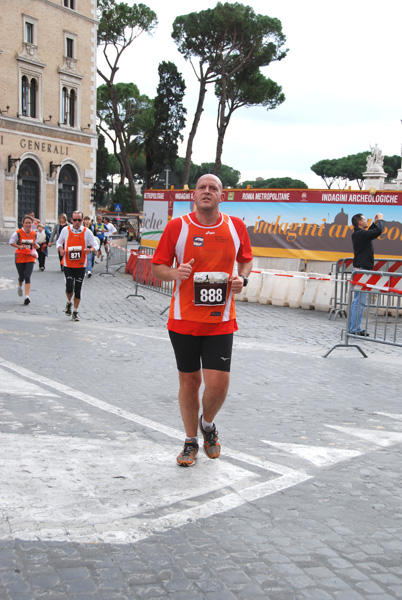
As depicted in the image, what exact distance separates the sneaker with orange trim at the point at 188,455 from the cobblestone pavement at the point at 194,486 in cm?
7

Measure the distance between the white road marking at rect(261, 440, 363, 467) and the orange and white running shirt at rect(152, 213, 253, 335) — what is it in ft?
3.59

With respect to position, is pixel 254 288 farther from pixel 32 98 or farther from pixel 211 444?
pixel 32 98

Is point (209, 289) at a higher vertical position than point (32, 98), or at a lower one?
lower

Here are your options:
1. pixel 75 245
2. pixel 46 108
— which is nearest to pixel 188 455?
pixel 75 245

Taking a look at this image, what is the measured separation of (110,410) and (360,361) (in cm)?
423

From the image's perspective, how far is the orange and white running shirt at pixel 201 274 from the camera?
14.0 feet

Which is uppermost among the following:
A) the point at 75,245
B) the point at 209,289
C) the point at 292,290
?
the point at 209,289

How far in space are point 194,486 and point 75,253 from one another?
7760 mm

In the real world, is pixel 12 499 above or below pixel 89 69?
below

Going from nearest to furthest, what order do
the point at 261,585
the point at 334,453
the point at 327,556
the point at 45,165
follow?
the point at 261,585 < the point at 327,556 < the point at 334,453 < the point at 45,165

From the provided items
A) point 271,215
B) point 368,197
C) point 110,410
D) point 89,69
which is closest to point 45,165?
point 89,69

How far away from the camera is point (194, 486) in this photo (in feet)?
13.1

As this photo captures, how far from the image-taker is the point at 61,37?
40.1m

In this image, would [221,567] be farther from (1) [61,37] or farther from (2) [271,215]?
(1) [61,37]
